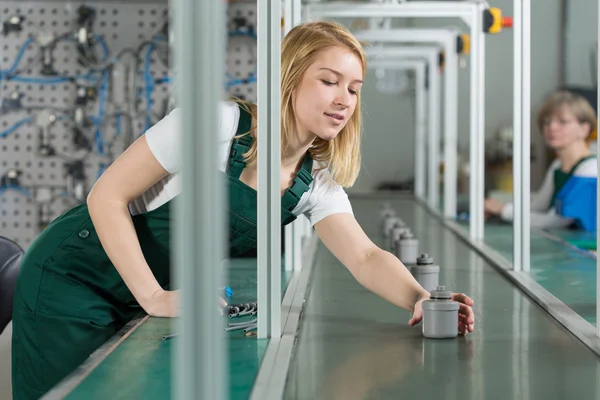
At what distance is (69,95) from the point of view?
4.76 meters

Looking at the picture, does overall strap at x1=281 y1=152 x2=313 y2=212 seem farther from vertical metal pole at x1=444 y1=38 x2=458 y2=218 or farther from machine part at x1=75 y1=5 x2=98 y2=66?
machine part at x1=75 y1=5 x2=98 y2=66

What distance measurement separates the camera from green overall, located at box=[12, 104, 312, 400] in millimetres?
1693

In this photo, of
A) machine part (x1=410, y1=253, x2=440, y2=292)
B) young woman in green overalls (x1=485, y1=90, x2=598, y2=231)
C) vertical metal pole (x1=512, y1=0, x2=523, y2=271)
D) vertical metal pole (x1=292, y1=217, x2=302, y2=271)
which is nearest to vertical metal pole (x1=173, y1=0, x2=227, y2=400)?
machine part (x1=410, y1=253, x2=440, y2=292)

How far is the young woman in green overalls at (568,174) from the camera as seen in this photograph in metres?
3.78

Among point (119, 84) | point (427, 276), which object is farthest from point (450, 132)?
point (427, 276)

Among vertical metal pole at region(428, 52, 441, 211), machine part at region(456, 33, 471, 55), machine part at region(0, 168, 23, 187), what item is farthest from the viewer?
vertical metal pole at region(428, 52, 441, 211)

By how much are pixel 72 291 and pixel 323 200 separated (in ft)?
1.74

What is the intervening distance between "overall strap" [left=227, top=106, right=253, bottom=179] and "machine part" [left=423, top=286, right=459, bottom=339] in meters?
0.42

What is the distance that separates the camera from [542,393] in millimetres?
1140

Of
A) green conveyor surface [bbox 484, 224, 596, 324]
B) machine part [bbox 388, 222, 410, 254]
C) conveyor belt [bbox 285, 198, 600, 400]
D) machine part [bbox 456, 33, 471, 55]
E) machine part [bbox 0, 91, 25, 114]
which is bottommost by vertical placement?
conveyor belt [bbox 285, 198, 600, 400]

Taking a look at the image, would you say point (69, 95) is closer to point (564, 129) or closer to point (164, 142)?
point (564, 129)

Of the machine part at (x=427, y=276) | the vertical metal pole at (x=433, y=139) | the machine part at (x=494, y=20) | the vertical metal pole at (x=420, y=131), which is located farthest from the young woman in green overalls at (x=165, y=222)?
the vertical metal pole at (x=420, y=131)

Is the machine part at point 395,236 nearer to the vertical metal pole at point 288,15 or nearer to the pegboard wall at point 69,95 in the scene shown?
the vertical metal pole at point 288,15

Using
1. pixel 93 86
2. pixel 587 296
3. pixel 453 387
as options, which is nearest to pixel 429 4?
pixel 587 296
